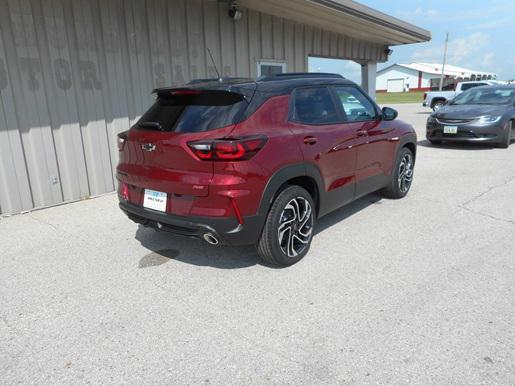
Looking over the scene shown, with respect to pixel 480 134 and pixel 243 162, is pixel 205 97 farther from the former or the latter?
pixel 480 134

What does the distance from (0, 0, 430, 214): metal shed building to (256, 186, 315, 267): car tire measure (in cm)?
378

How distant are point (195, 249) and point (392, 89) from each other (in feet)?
249

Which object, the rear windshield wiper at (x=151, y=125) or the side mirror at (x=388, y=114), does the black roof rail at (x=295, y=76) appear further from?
the rear windshield wiper at (x=151, y=125)

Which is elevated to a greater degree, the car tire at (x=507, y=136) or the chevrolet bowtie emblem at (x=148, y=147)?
the chevrolet bowtie emblem at (x=148, y=147)

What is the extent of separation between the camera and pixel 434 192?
5.96 m

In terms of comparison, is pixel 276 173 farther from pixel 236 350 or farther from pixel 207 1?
pixel 207 1

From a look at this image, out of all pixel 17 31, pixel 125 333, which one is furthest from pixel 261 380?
pixel 17 31

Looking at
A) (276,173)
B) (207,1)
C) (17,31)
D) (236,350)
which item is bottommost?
(236,350)

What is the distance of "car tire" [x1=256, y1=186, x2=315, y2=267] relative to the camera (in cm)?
334

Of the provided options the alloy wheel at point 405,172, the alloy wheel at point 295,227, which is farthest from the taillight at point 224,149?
the alloy wheel at point 405,172

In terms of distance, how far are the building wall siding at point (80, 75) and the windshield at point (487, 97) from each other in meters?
7.05

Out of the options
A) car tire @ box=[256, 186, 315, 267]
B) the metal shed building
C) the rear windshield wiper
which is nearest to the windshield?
the metal shed building

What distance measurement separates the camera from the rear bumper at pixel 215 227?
3.04m

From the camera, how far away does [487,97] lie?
10492 millimetres
